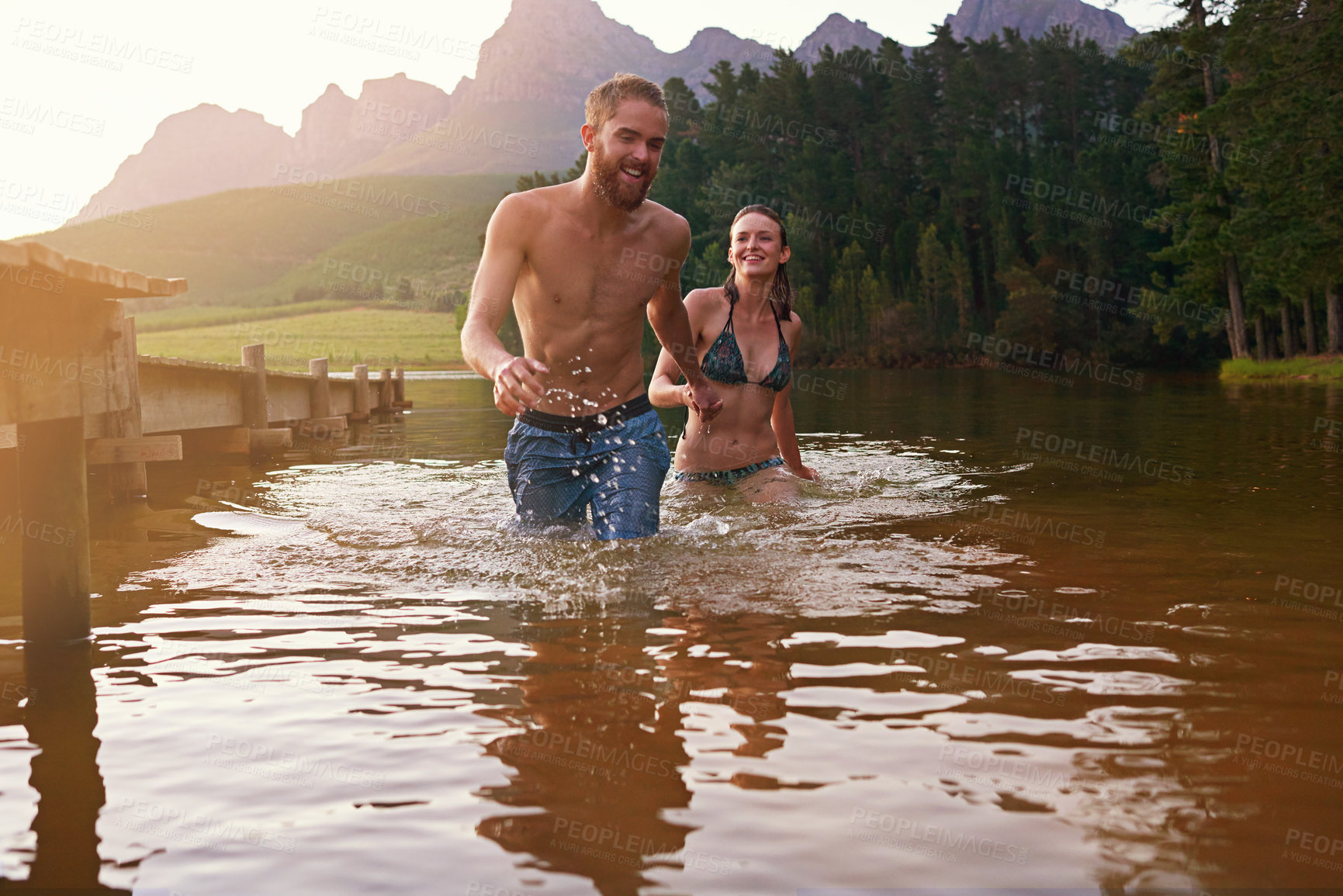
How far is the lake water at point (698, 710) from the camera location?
2.33 metres

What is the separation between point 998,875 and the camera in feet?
7.25

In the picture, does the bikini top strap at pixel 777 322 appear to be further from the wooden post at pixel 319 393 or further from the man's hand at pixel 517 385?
the wooden post at pixel 319 393

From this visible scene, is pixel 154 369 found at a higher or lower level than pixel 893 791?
higher

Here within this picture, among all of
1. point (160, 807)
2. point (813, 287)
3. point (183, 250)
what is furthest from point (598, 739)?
point (183, 250)

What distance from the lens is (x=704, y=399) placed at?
5969 millimetres

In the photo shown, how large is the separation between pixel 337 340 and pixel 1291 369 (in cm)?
7121

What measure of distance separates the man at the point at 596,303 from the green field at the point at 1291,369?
2937cm

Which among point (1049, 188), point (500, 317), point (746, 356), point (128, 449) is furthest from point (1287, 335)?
point (500, 317)

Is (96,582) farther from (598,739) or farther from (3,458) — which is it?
(3,458)

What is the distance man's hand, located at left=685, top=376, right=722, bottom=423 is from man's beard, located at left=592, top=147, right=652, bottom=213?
116 centimetres

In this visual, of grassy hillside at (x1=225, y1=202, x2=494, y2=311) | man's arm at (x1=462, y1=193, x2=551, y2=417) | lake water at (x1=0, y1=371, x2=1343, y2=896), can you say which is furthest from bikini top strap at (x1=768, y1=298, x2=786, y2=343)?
grassy hillside at (x1=225, y1=202, x2=494, y2=311)

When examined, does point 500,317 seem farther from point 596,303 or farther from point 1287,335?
point 1287,335

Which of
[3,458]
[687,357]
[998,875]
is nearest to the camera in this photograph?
[998,875]

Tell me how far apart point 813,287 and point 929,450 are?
60004 millimetres
